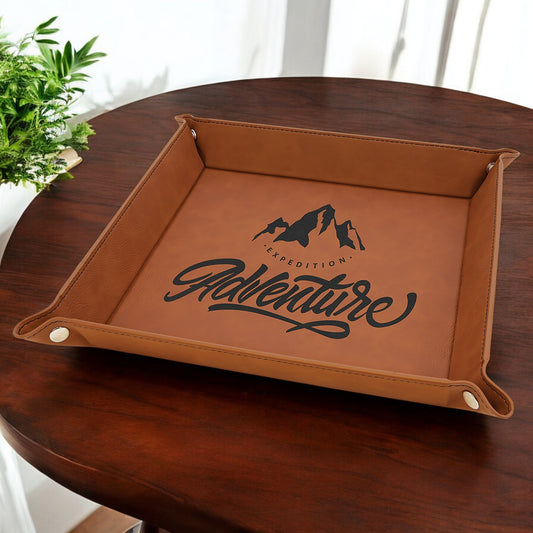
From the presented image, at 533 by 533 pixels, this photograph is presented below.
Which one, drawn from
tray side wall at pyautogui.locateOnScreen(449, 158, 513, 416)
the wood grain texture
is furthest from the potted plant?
the wood grain texture

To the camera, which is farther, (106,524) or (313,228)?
(106,524)

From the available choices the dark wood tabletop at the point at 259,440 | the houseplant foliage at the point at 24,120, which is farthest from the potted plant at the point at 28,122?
the dark wood tabletop at the point at 259,440

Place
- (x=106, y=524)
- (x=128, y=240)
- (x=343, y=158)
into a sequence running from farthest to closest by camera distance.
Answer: (x=106, y=524) → (x=343, y=158) → (x=128, y=240)

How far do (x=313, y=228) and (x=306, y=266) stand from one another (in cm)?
8

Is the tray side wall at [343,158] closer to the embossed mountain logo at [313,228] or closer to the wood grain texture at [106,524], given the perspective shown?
the embossed mountain logo at [313,228]

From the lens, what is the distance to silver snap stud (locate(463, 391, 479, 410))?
1.80 ft

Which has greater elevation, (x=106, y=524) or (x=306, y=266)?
(x=306, y=266)

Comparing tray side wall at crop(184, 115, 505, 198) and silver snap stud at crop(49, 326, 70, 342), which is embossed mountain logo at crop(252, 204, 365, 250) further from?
silver snap stud at crop(49, 326, 70, 342)

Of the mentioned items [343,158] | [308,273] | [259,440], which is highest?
[343,158]

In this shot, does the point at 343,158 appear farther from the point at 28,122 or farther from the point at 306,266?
the point at 28,122

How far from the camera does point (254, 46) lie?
1.65 metres

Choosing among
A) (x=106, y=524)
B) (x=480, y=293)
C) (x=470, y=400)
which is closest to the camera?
(x=470, y=400)

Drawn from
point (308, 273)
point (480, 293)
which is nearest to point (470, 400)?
point (480, 293)

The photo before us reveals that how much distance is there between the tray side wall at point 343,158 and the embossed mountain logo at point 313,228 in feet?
0.27
